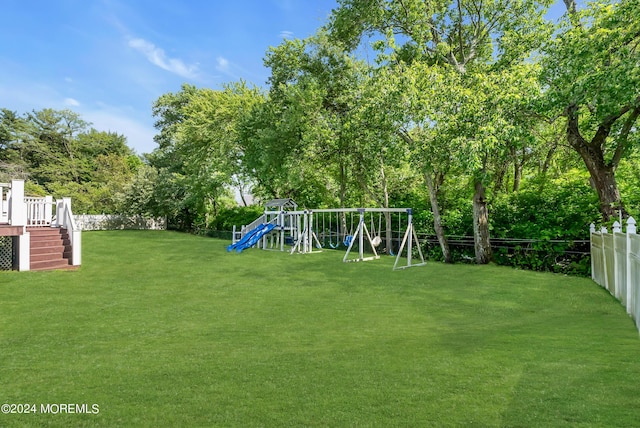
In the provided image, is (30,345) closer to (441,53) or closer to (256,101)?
(441,53)

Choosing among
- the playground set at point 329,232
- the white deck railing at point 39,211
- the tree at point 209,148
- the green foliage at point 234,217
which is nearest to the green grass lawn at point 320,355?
the white deck railing at point 39,211

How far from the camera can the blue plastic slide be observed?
63.8 feet

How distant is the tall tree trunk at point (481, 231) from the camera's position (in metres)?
13.9

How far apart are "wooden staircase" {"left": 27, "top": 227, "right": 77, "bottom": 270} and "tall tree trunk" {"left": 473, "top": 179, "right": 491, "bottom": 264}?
A: 1303cm

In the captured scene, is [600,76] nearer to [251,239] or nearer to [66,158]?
[251,239]

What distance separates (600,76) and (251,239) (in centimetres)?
1500

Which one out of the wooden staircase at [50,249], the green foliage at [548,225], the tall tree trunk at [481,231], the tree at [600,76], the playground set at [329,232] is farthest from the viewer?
the playground set at [329,232]

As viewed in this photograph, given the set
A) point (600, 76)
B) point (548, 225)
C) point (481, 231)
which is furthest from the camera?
point (481, 231)

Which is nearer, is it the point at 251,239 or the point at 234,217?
the point at 251,239

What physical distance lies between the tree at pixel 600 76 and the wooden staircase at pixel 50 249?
14.5 m

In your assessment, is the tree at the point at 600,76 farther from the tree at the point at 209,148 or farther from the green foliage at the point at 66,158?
the green foliage at the point at 66,158

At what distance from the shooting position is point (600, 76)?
9086 millimetres

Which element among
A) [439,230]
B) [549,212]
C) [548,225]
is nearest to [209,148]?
[439,230]

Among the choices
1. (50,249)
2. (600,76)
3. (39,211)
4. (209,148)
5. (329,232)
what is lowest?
(50,249)
